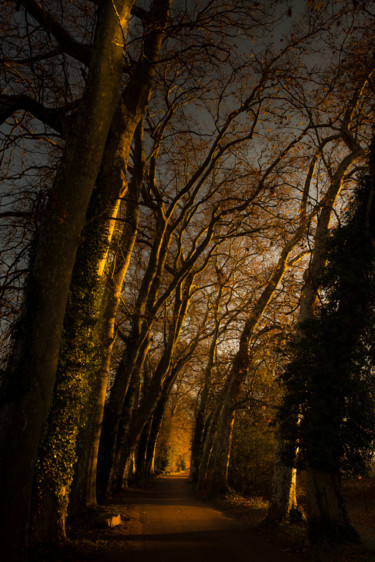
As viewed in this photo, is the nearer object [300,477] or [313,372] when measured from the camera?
[313,372]

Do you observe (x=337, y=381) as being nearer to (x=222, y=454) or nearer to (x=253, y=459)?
(x=222, y=454)

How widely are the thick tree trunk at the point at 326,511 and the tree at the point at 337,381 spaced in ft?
0.05

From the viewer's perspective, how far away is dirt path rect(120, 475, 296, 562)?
610 centimetres

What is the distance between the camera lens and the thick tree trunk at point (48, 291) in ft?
12.8

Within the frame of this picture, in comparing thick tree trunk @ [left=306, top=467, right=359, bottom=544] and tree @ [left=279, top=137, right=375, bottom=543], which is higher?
tree @ [left=279, top=137, right=375, bottom=543]

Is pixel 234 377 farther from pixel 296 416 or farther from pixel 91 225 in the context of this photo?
pixel 91 225

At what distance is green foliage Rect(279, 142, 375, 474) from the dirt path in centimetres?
197

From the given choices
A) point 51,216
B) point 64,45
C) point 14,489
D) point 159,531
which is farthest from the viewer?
point 159,531

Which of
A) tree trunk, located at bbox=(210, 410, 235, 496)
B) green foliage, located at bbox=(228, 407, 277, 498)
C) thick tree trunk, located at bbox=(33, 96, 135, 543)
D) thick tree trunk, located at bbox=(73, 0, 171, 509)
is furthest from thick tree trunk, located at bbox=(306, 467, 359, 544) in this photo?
green foliage, located at bbox=(228, 407, 277, 498)

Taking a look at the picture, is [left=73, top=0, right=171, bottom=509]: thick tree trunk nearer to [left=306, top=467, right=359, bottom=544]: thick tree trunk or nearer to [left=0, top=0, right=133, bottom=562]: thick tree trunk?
[left=0, top=0, right=133, bottom=562]: thick tree trunk

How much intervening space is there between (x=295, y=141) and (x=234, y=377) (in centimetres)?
904

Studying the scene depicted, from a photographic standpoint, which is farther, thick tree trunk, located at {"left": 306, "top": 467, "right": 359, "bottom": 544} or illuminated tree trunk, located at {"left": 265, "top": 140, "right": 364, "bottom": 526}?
illuminated tree trunk, located at {"left": 265, "top": 140, "right": 364, "bottom": 526}

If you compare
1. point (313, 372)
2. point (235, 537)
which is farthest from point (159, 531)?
point (313, 372)

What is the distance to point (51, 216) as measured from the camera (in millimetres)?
4801
